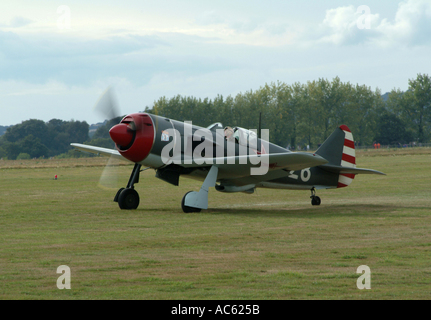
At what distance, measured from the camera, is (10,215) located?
40.3ft

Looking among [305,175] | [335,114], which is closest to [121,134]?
[305,175]

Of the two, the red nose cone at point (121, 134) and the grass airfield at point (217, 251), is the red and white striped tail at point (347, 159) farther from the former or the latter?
the red nose cone at point (121, 134)

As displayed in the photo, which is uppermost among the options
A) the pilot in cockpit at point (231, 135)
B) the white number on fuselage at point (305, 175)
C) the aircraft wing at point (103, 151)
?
the pilot in cockpit at point (231, 135)

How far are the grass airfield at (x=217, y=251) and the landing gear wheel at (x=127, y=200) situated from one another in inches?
23.4

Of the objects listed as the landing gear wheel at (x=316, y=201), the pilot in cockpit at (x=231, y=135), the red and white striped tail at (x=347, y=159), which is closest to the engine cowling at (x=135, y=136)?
the pilot in cockpit at (x=231, y=135)

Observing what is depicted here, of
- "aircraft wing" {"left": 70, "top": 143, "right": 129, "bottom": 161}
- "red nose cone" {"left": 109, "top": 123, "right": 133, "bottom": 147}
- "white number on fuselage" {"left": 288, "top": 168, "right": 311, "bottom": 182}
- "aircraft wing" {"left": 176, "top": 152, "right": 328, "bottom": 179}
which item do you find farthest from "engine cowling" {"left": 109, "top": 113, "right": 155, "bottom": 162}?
"white number on fuselage" {"left": 288, "top": 168, "right": 311, "bottom": 182}

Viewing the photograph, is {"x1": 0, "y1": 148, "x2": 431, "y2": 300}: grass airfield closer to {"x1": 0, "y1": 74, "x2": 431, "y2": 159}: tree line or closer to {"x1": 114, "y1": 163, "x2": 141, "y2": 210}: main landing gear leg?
{"x1": 114, "y1": 163, "x2": 141, "y2": 210}: main landing gear leg

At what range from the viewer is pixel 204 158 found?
13141mm

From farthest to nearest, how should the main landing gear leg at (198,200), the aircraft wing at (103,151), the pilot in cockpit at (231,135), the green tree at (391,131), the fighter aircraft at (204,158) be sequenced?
1. the green tree at (391,131)
2. the aircraft wing at (103,151)
3. the pilot in cockpit at (231,135)
4. the fighter aircraft at (204,158)
5. the main landing gear leg at (198,200)

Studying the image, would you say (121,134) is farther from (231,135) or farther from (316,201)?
(316,201)

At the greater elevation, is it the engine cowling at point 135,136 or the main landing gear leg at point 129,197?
the engine cowling at point 135,136

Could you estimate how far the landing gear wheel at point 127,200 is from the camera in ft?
44.4

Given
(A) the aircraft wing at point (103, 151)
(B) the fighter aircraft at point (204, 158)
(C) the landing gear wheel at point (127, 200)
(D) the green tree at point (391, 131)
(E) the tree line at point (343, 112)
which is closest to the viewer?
(B) the fighter aircraft at point (204, 158)
